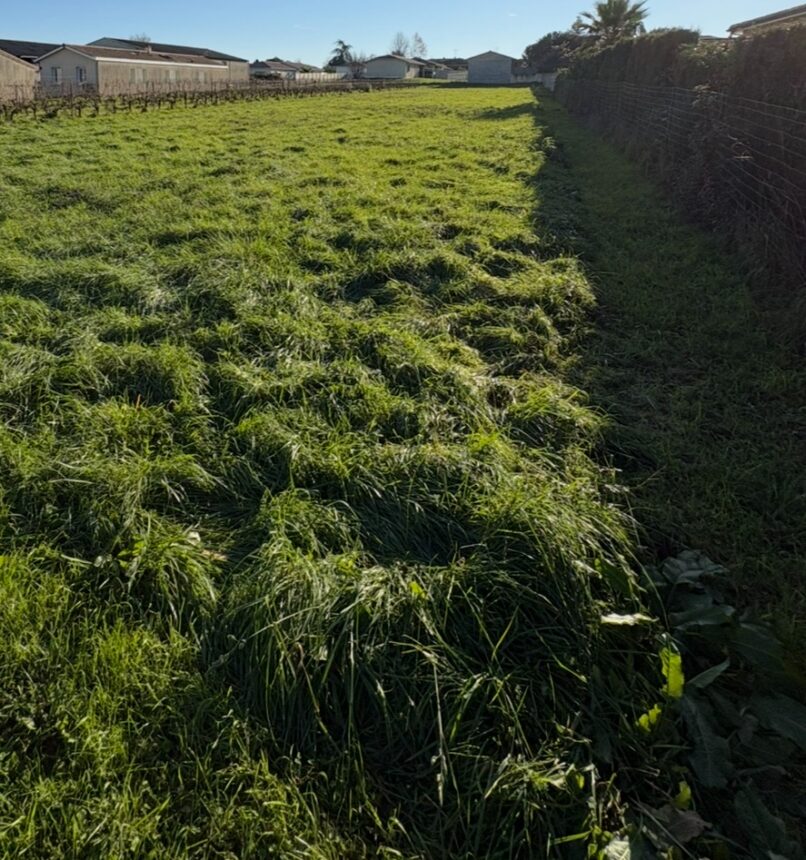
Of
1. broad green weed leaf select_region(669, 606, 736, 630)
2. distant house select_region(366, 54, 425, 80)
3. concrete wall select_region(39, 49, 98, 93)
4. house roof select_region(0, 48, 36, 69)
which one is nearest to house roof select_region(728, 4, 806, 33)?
broad green weed leaf select_region(669, 606, 736, 630)

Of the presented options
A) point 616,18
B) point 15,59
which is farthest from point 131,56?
point 616,18

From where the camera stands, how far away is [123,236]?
242 inches

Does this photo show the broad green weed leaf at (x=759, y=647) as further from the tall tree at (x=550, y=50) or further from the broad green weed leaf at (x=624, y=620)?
the tall tree at (x=550, y=50)

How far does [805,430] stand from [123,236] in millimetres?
6328

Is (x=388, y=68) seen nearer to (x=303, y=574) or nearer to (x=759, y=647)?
(x=303, y=574)

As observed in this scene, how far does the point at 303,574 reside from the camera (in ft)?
6.79

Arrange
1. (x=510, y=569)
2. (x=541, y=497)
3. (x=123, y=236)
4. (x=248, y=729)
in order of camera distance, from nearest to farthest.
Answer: (x=248, y=729)
(x=510, y=569)
(x=541, y=497)
(x=123, y=236)

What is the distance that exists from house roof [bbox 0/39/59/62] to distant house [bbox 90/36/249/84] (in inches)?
369

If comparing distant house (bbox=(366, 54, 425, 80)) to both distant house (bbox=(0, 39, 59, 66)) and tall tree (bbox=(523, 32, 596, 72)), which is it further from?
distant house (bbox=(0, 39, 59, 66))

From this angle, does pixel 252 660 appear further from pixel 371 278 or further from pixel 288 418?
pixel 371 278

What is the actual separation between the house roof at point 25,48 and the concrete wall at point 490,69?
4219cm

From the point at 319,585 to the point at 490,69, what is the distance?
77481 millimetres

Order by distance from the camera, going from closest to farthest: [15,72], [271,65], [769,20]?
[769,20] < [15,72] < [271,65]

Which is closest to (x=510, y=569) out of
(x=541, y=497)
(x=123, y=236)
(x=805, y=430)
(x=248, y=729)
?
(x=541, y=497)
